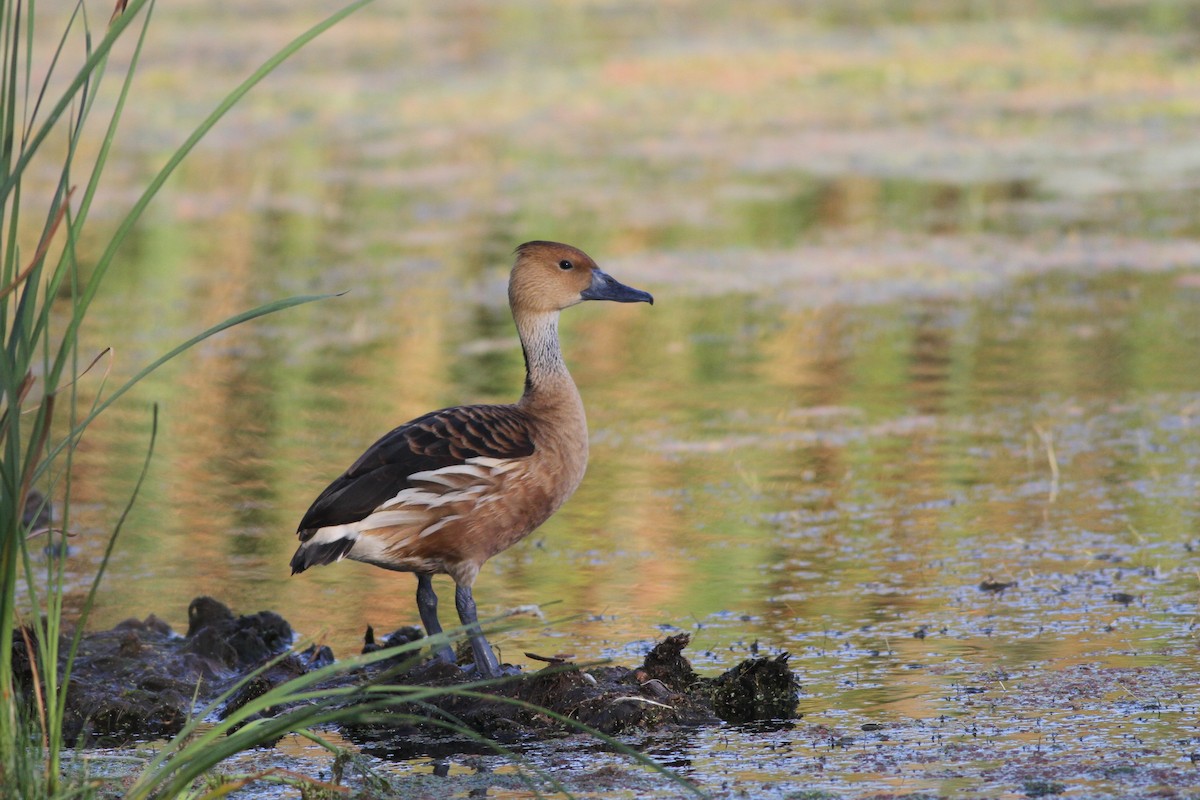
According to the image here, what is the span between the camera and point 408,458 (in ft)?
22.6

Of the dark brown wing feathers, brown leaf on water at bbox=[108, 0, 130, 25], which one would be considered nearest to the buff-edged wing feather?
the dark brown wing feathers

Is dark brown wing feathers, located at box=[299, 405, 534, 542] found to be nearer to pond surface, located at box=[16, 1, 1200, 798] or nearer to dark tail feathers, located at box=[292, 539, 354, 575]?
dark tail feathers, located at box=[292, 539, 354, 575]

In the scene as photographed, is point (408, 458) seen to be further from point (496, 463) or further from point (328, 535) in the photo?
point (328, 535)

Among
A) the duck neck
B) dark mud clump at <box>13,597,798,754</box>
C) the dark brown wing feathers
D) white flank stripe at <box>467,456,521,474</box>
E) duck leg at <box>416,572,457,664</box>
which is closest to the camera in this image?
dark mud clump at <box>13,597,798,754</box>

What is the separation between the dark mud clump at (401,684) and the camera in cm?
629

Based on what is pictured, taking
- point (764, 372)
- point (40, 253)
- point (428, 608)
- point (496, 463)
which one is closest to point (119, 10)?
point (40, 253)

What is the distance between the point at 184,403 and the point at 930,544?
575 cm

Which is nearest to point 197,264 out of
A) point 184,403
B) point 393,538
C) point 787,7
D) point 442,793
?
point 184,403

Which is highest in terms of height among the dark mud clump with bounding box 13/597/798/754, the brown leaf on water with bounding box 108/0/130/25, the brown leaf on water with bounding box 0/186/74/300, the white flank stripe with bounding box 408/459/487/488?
the brown leaf on water with bounding box 108/0/130/25

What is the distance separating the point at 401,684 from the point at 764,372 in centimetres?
640

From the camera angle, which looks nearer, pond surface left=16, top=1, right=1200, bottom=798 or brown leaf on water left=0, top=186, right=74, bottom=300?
brown leaf on water left=0, top=186, right=74, bottom=300

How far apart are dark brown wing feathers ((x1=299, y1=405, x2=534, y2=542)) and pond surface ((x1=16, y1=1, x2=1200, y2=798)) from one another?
854 millimetres

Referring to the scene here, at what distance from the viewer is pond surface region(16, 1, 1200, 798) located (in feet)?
21.6

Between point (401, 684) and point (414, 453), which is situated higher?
point (414, 453)
